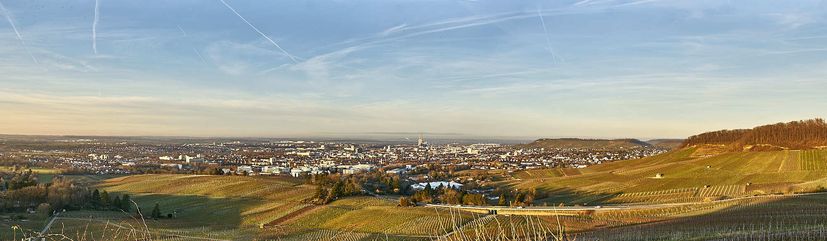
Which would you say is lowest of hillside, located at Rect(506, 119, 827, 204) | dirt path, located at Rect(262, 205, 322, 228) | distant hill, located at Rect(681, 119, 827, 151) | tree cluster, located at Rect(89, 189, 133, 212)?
dirt path, located at Rect(262, 205, 322, 228)

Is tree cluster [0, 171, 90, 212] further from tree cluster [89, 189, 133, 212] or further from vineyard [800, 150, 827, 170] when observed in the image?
vineyard [800, 150, 827, 170]

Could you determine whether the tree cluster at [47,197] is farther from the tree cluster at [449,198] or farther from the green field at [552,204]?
the tree cluster at [449,198]

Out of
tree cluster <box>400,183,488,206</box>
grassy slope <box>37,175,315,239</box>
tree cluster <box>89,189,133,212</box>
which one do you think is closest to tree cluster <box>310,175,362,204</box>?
grassy slope <box>37,175,315,239</box>

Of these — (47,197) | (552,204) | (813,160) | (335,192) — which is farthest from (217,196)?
(813,160)

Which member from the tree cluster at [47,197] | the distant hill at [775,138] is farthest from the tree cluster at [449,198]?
the distant hill at [775,138]

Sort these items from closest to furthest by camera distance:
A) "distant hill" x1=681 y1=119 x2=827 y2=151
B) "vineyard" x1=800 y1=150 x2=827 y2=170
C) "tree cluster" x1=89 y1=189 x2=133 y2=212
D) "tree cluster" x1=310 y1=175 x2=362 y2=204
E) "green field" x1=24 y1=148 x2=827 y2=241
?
"green field" x1=24 y1=148 x2=827 y2=241 → "tree cluster" x1=89 y1=189 x2=133 y2=212 → "tree cluster" x1=310 y1=175 x2=362 y2=204 → "vineyard" x1=800 y1=150 x2=827 y2=170 → "distant hill" x1=681 y1=119 x2=827 y2=151

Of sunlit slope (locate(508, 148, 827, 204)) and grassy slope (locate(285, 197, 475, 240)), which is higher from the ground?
sunlit slope (locate(508, 148, 827, 204))

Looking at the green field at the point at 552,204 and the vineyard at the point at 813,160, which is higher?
the vineyard at the point at 813,160
